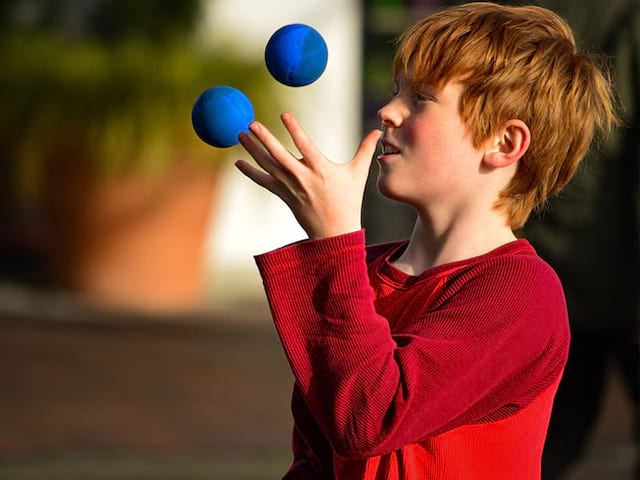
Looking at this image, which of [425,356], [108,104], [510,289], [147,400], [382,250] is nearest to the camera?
[425,356]

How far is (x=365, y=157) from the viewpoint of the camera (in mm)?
1871

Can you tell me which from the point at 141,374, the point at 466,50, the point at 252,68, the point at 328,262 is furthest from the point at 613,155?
the point at 252,68

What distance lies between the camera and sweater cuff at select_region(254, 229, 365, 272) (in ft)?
6.05

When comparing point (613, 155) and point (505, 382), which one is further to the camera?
point (613, 155)

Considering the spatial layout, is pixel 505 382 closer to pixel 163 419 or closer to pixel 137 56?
pixel 163 419

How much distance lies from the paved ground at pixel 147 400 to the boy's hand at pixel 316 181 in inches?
148

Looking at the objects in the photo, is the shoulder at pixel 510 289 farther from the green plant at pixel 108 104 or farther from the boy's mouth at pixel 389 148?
the green plant at pixel 108 104

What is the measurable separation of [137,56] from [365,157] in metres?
7.75

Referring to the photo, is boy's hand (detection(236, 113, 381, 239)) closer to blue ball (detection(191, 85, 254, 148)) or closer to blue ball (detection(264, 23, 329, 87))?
blue ball (detection(191, 85, 254, 148))

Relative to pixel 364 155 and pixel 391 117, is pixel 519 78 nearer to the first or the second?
pixel 391 117

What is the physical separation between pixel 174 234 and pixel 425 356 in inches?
308

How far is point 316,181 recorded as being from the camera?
1853mm

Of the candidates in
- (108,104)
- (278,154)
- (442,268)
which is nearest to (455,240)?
(442,268)

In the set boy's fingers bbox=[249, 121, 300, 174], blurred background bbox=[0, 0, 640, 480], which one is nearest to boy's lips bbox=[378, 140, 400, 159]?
boy's fingers bbox=[249, 121, 300, 174]
